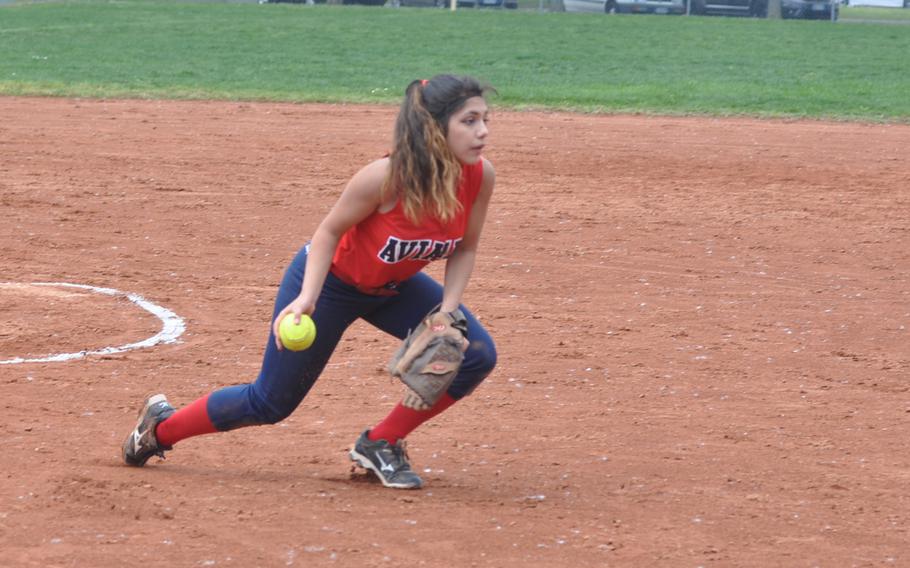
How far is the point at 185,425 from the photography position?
5.05 m

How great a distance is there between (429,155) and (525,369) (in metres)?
2.33

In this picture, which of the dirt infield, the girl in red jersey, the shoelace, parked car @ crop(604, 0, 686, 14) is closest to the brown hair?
the girl in red jersey

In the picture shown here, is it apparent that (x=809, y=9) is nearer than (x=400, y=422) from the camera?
No

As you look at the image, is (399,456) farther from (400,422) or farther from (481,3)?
(481,3)

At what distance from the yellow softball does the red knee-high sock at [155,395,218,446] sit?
1.95ft

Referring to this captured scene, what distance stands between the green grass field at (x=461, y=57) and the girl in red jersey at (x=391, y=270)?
466 inches

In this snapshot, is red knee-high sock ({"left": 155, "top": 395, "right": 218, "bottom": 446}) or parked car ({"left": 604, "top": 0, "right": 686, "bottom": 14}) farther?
parked car ({"left": 604, "top": 0, "right": 686, "bottom": 14})

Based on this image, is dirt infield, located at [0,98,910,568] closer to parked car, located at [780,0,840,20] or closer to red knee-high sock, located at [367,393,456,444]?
red knee-high sock, located at [367,393,456,444]

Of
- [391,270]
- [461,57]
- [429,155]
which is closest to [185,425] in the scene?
[391,270]

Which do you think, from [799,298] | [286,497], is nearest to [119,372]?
[286,497]

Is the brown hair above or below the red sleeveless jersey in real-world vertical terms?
above

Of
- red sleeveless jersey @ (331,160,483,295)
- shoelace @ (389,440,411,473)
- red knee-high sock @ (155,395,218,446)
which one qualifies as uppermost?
red sleeveless jersey @ (331,160,483,295)

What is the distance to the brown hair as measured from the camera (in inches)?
179

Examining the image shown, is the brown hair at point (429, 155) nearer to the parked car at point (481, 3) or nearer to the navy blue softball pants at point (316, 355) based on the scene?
the navy blue softball pants at point (316, 355)
